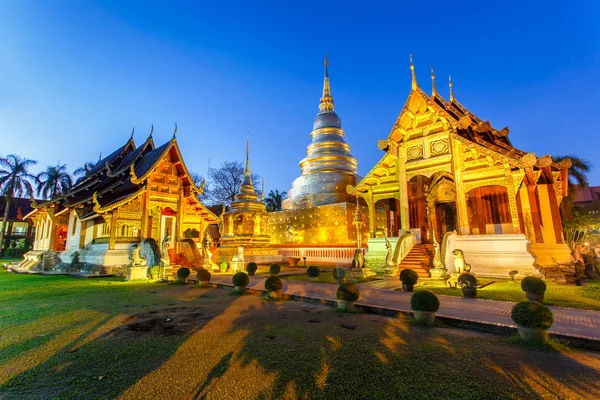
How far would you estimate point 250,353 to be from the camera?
379 cm

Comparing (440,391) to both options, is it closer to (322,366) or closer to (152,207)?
(322,366)

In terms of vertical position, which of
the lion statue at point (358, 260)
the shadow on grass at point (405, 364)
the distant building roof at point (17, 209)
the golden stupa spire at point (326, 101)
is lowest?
the shadow on grass at point (405, 364)

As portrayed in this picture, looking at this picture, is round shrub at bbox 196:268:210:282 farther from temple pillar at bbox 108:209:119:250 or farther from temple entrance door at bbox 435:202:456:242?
temple entrance door at bbox 435:202:456:242

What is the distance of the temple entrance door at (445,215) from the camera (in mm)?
18078

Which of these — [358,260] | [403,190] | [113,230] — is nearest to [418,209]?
[403,190]

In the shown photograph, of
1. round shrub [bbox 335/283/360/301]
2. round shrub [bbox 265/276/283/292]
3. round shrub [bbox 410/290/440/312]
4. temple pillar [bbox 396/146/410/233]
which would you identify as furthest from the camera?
temple pillar [bbox 396/146/410/233]

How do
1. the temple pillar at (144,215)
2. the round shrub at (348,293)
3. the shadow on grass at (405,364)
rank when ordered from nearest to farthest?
the shadow on grass at (405,364) → the round shrub at (348,293) → the temple pillar at (144,215)

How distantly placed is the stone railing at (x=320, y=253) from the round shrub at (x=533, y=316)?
44.9ft

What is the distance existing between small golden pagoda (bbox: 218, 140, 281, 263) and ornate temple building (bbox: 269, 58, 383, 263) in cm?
227

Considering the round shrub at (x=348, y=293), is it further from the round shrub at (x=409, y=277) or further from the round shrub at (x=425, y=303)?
the round shrub at (x=409, y=277)

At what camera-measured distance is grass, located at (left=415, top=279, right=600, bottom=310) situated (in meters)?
6.68

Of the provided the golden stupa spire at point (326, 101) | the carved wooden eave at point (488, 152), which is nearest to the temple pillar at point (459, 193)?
the carved wooden eave at point (488, 152)

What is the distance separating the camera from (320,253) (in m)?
20.6

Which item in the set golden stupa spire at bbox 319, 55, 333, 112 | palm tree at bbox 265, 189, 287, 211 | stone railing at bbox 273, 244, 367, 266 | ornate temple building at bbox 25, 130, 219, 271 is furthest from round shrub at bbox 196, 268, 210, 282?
palm tree at bbox 265, 189, 287, 211
